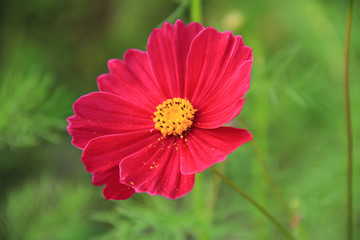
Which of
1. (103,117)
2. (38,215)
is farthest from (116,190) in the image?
(38,215)

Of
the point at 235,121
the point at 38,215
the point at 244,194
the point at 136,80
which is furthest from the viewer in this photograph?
the point at 38,215

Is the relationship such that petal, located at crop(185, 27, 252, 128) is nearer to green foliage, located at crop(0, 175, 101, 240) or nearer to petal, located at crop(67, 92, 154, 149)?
petal, located at crop(67, 92, 154, 149)

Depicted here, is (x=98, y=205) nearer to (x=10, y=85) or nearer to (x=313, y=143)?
(x=10, y=85)

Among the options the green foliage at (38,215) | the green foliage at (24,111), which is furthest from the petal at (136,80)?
the green foliage at (38,215)

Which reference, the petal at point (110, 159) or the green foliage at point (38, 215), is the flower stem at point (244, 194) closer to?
the petal at point (110, 159)

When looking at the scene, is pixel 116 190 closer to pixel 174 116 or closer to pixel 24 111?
pixel 174 116
